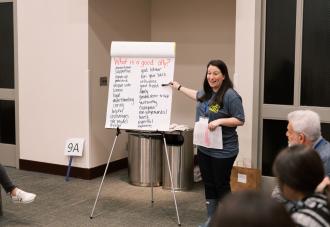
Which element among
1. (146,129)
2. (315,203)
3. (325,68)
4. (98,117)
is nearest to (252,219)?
(315,203)

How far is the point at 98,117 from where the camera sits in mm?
5332

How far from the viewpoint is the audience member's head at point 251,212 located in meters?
1.10

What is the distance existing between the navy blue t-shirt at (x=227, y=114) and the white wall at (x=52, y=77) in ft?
6.11

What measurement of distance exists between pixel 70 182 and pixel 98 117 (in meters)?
0.75

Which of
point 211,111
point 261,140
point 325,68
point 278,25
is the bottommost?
point 261,140

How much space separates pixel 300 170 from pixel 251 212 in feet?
1.76

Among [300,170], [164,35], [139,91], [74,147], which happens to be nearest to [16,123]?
[74,147]

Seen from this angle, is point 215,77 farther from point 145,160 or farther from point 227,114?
point 145,160

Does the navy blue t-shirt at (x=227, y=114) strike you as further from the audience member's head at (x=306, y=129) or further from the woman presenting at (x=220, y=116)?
the audience member's head at (x=306, y=129)

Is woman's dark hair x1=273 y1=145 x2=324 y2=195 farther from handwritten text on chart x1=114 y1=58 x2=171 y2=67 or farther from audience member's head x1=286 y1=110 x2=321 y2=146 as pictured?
handwritten text on chart x1=114 y1=58 x2=171 y2=67

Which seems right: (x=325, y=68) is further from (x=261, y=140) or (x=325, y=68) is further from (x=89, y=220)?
(x=89, y=220)

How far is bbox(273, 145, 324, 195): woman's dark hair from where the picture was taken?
158cm

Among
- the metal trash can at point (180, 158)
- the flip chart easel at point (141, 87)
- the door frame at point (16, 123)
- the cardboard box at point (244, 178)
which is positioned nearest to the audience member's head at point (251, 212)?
the flip chart easel at point (141, 87)

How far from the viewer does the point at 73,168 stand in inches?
210
